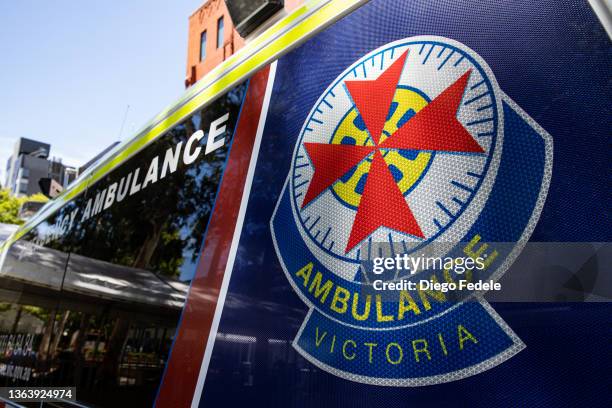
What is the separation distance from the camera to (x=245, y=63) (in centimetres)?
227

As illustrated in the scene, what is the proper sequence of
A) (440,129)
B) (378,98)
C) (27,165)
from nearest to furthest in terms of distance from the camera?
1. (440,129)
2. (378,98)
3. (27,165)

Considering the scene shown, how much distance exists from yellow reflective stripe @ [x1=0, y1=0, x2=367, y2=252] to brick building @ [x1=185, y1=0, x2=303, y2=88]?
18.8m

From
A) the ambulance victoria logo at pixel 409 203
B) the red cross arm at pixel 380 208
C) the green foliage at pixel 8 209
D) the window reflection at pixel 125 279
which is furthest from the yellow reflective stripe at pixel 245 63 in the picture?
the green foliage at pixel 8 209

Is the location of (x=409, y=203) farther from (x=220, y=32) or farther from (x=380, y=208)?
(x=220, y=32)

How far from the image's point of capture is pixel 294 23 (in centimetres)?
201

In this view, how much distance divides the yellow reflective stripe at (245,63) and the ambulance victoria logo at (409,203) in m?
0.30

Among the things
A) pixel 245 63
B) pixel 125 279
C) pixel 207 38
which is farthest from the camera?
pixel 207 38

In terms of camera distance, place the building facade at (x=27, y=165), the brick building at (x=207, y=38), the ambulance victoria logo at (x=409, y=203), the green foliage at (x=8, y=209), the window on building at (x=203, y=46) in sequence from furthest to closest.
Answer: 1. the building facade at (x=27, y=165)
2. the green foliage at (x=8, y=209)
3. the window on building at (x=203, y=46)
4. the brick building at (x=207, y=38)
5. the ambulance victoria logo at (x=409, y=203)

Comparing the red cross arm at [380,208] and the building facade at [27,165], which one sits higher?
the building facade at [27,165]

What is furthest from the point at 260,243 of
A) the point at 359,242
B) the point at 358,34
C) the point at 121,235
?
the point at 121,235

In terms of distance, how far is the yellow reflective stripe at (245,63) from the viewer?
6.08 feet

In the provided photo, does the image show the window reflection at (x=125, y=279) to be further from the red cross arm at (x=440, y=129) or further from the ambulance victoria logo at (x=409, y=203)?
the red cross arm at (x=440, y=129)

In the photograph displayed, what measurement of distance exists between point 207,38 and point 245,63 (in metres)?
22.7

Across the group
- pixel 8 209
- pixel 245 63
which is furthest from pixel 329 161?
pixel 8 209
